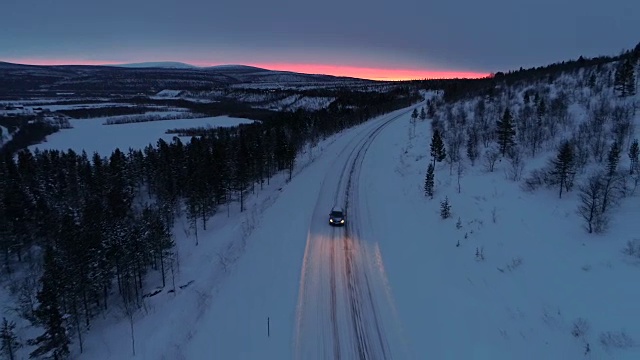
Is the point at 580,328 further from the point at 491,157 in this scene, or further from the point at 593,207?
the point at 491,157

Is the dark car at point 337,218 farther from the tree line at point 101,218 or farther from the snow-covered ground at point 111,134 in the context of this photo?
the snow-covered ground at point 111,134

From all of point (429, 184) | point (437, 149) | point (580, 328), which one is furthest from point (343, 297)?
point (437, 149)

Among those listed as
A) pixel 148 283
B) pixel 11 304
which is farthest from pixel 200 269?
pixel 11 304

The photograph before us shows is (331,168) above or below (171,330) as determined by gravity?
above

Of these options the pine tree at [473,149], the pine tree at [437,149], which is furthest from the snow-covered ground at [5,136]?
the pine tree at [473,149]

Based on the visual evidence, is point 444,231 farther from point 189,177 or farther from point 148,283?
point 189,177

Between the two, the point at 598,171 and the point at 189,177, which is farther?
the point at 189,177

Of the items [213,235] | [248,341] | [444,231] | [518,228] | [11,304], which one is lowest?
[11,304]
